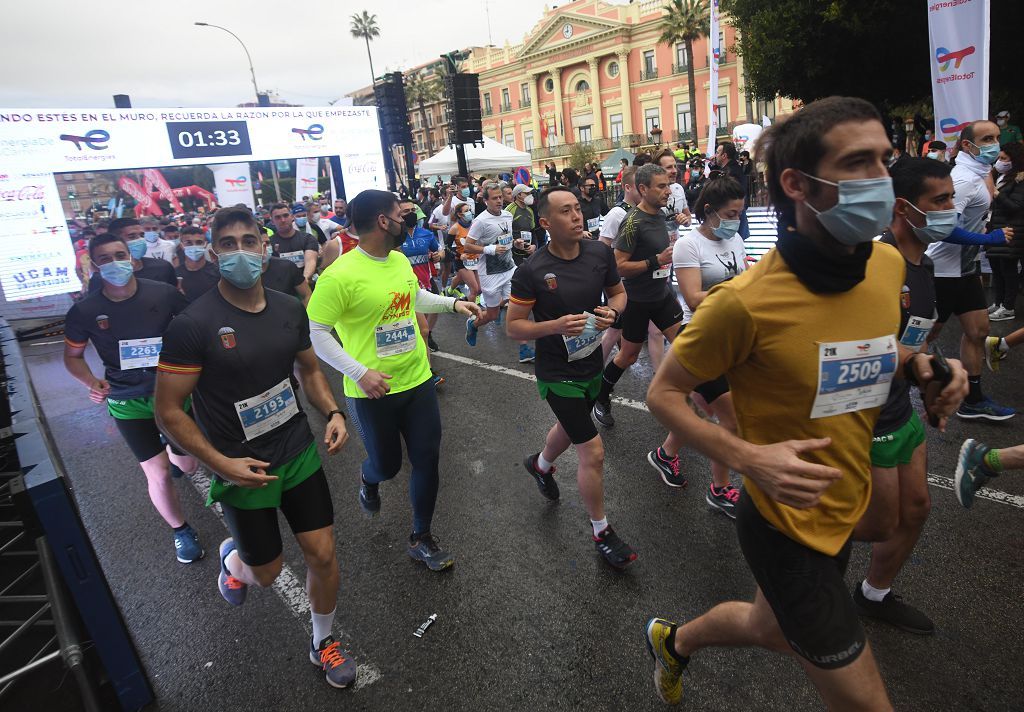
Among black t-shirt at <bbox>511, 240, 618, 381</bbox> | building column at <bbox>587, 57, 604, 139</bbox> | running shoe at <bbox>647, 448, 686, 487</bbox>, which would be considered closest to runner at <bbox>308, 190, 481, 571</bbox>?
black t-shirt at <bbox>511, 240, 618, 381</bbox>

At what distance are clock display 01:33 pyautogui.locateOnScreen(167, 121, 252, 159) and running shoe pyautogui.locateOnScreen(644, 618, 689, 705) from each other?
62.3 ft

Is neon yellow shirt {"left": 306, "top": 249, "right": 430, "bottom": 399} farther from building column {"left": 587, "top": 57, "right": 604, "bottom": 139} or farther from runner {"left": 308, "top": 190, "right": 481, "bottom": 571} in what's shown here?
building column {"left": 587, "top": 57, "right": 604, "bottom": 139}

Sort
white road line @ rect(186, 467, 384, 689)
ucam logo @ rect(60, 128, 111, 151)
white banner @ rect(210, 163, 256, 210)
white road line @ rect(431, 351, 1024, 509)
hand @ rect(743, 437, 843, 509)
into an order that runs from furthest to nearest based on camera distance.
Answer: white banner @ rect(210, 163, 256, 210) < ucam logo @ rect(60, 128, 111, 151) < white road line @ rect(431, 351, 1024, 509) < white road line @ rect(186, 467, 384, 689) < hand @ rect(743, 437, 843, 509)

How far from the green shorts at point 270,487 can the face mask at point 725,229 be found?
302 cm

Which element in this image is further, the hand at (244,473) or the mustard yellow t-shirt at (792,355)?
the hand at (244,473)

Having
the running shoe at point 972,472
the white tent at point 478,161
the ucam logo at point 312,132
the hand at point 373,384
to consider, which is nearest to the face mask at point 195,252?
the hand at point 373,384

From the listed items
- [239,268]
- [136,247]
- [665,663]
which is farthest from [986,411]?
[136,247]

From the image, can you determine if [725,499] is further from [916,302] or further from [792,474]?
[792,474]

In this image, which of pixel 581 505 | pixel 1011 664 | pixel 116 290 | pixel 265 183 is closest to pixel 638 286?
pixel 581 505

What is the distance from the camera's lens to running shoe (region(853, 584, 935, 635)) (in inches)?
110

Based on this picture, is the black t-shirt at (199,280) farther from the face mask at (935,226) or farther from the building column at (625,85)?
the building column at (625,85)

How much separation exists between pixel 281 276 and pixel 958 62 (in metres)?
8.00

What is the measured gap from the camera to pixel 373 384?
3.38 m

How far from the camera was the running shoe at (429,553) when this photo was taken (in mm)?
3668
